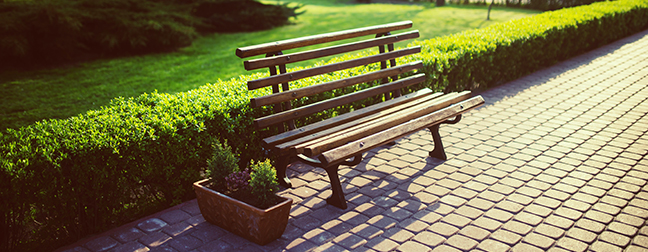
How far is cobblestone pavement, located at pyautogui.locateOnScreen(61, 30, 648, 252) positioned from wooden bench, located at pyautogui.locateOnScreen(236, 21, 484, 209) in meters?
0.33

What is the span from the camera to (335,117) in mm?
4828

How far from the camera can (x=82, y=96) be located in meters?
8.62

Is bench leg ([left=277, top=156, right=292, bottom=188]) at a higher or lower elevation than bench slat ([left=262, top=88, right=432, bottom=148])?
lower

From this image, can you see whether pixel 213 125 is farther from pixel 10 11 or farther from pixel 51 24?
pixel 10 11

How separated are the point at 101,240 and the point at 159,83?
616 cm

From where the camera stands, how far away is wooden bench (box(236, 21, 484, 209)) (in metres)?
4.07

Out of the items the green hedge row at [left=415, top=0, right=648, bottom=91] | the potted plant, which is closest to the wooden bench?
the potted plant

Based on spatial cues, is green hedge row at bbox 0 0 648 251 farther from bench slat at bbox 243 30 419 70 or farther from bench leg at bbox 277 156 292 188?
bench slat at bbox 243 30 419 70

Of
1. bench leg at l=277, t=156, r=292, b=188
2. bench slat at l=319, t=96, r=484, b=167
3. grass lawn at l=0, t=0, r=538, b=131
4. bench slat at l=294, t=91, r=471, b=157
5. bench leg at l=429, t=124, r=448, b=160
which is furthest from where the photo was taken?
grass lawn at l=0, t=0, r=538, b=131

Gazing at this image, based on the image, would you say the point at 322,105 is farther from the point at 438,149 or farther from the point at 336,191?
the point at 438,149

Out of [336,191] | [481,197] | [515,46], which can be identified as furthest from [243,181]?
[515,46]

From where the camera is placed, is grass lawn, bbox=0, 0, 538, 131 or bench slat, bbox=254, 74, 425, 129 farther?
grass lawn, bbox=0, 0, 538, 131

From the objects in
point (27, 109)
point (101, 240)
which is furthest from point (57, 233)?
point (27, 109)

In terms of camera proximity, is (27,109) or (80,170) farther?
(27,109)
